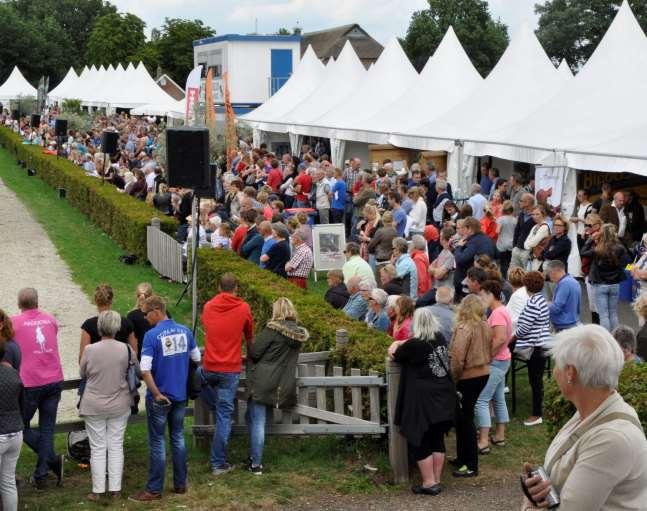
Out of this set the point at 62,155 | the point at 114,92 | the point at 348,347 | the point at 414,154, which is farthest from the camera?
the point at 114,92

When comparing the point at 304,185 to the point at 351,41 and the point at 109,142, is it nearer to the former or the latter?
the point at 109,142

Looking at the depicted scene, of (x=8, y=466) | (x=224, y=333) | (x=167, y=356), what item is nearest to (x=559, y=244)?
(x=224, y=333)

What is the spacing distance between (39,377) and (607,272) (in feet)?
22.1

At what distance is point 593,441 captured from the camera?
3201 millimetres

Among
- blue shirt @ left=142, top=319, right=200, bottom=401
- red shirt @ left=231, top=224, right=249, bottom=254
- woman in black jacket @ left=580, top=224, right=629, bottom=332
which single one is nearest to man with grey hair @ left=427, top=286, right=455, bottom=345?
blue shirt @ left=142, top=319, right=200, bottom=401

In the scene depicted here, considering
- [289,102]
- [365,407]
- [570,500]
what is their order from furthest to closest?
[289,102] < [365,407] < [570,500]

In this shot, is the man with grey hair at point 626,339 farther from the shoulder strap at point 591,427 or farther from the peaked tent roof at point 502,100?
the peaked tent roof at point 502,100

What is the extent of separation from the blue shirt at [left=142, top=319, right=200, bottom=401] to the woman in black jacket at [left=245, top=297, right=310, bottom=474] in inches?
25.9

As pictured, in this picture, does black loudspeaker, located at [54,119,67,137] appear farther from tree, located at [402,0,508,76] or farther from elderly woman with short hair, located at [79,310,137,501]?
tree, located at [402,0,508,76]

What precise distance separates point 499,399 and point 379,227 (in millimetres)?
6900

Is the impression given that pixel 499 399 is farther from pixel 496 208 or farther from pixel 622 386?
pixel 496 208

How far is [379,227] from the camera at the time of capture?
1516 centimetres

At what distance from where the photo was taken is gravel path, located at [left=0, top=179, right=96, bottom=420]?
40.8ft

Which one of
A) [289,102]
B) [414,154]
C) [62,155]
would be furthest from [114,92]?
[414,154]
